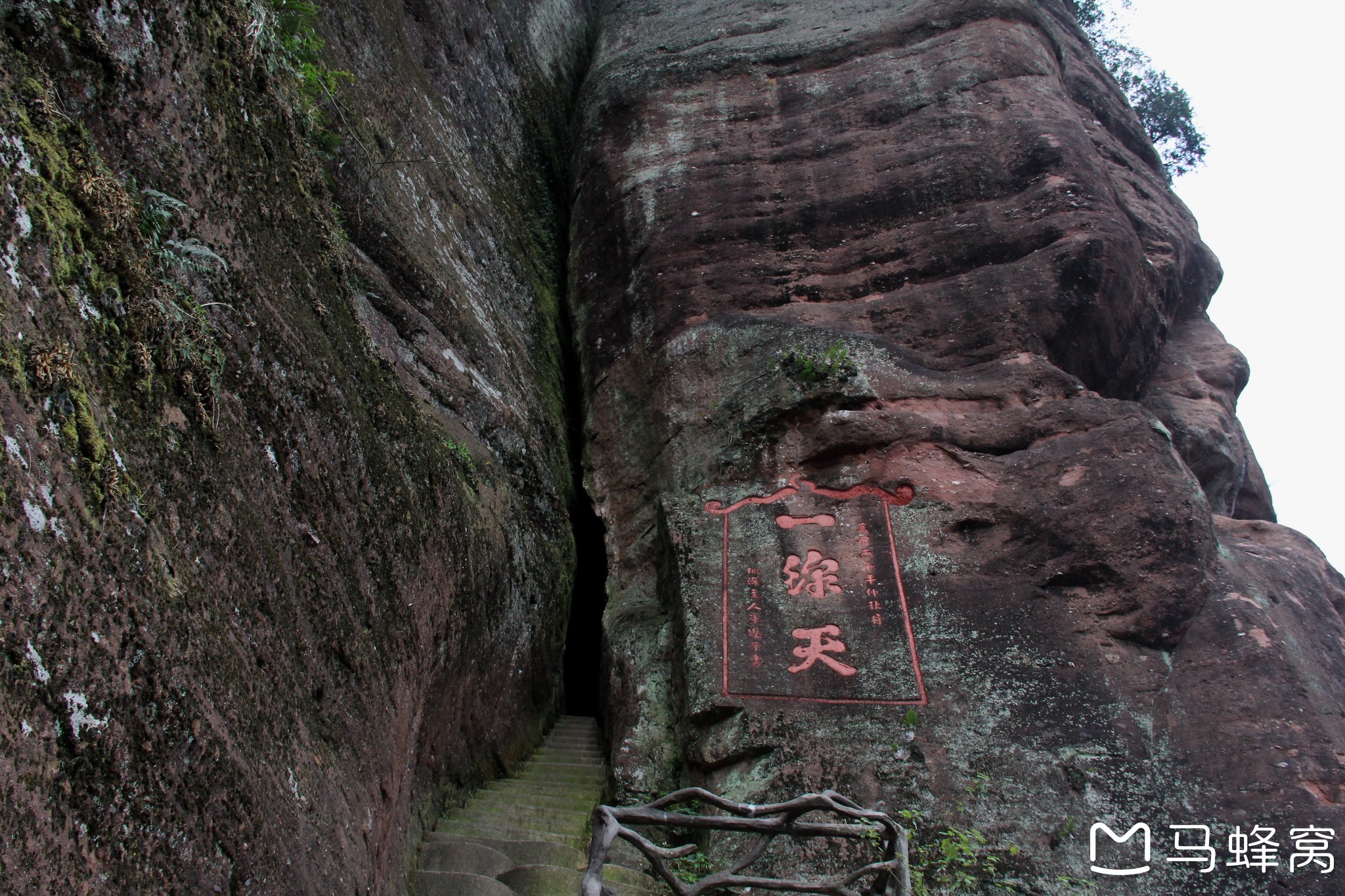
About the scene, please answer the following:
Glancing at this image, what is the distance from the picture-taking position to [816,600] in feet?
19.6

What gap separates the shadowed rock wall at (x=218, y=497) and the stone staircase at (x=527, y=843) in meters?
0.22

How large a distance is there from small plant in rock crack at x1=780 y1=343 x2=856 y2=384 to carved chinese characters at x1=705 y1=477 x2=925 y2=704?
91cm

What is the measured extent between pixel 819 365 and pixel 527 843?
13.6 ft

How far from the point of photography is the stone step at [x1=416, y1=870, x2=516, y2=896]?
436cm

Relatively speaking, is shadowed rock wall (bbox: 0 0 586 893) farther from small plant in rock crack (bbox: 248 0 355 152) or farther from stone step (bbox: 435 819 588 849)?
stone step (bbox: 435 819 588 849)

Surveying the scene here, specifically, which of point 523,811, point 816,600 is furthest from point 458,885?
point 816,600

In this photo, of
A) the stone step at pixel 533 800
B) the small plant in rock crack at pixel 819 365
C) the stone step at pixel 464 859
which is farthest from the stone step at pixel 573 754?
the small plant in rock crack at pixel 819 365

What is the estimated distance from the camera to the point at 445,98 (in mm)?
8766

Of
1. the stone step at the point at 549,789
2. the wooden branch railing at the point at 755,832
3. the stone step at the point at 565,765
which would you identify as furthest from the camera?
the stone step at the point at 565,765

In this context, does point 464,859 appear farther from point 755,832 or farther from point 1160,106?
point 1160,106

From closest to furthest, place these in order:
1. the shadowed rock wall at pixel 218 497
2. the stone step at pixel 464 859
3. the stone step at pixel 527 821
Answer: the shadowed rock wall at pixel 218 497 → the stone step at pixel 464 859 → the stone step at pixel 527 821

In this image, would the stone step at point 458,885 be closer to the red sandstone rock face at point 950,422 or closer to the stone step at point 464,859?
the stone step at point 464,859

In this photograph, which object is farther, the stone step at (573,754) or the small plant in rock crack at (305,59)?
the stone step at (573,754)

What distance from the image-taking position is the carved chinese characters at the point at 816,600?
5.57m
